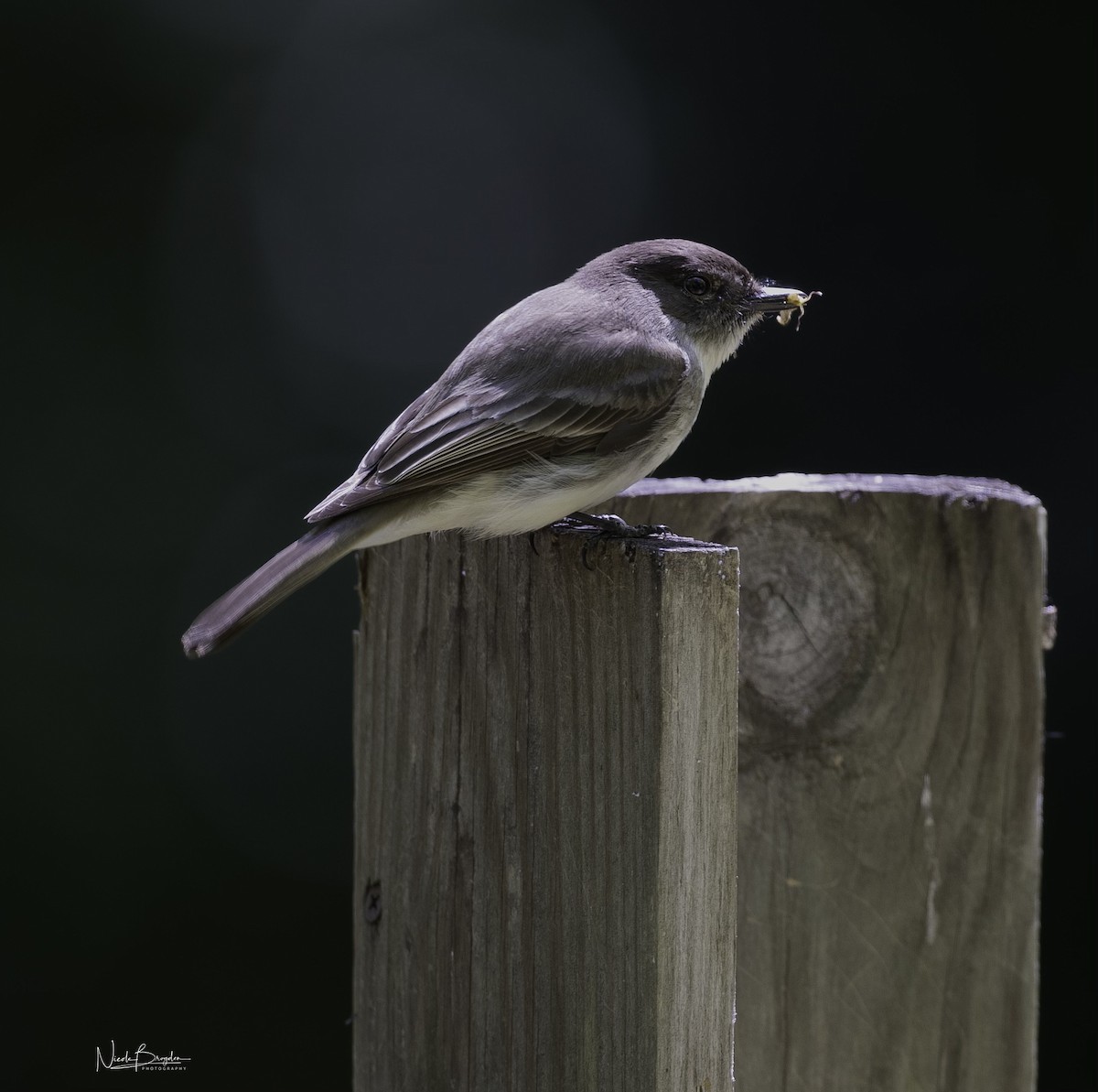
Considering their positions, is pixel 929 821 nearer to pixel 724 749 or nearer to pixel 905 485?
pixel 905 485

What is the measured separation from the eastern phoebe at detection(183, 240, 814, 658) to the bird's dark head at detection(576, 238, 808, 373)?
10cm

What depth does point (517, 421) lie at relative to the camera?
8.36 ft

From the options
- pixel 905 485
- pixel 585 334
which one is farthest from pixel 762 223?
pixel 905 485

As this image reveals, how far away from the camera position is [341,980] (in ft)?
14.4

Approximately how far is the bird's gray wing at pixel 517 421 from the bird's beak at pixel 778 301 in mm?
535

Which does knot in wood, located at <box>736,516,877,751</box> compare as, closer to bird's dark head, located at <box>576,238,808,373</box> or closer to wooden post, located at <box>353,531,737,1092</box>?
wooden post, located at <box>353,531,737,1092</box>

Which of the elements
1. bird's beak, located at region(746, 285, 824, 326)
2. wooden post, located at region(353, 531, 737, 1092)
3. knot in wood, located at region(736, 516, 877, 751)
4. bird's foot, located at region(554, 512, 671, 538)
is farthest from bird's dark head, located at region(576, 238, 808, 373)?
wooden post, located at region(353, 531, 737, 1092)

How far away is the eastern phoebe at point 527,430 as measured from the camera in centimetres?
231

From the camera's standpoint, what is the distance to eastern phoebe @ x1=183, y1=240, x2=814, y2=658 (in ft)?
7.59

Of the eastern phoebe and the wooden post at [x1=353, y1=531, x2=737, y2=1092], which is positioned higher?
the eastern phoebe

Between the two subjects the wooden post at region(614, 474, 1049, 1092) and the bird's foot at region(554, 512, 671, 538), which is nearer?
the bird's foot at region(554, 512, 671, 538)

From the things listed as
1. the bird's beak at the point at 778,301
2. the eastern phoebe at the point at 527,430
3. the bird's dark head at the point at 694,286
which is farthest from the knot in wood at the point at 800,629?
the bird's beak at the point at 778,301

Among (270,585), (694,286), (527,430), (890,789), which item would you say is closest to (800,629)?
(890,789)

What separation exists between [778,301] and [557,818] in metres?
1.74
